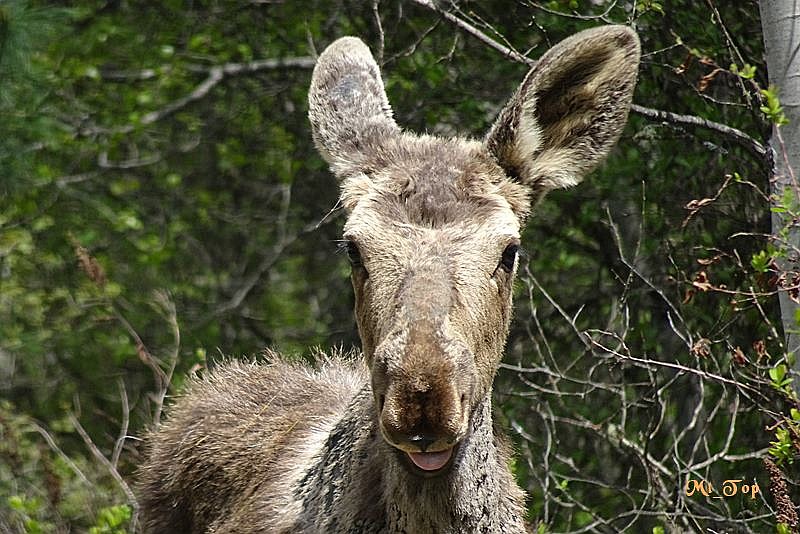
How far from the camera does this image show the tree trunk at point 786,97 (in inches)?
221

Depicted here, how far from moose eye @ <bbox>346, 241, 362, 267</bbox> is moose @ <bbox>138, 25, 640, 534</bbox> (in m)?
0.01

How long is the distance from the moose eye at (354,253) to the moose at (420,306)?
0.4 inches

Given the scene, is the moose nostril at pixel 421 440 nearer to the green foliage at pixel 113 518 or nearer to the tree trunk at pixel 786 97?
the tree trunk at pixel 786 97

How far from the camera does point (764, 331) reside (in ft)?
22.5

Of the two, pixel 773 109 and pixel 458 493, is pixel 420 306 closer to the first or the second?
pixel 458 493

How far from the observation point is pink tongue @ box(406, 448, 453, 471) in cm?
430

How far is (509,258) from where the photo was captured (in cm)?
471

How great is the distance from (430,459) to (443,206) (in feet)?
3.07

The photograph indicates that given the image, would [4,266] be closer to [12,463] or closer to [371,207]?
[12,463]

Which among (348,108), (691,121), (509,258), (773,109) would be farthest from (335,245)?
(509,258)

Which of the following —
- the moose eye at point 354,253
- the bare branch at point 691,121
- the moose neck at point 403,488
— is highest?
the moose eye at point 354,253

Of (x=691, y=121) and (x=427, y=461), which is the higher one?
(x=427, y=461)
